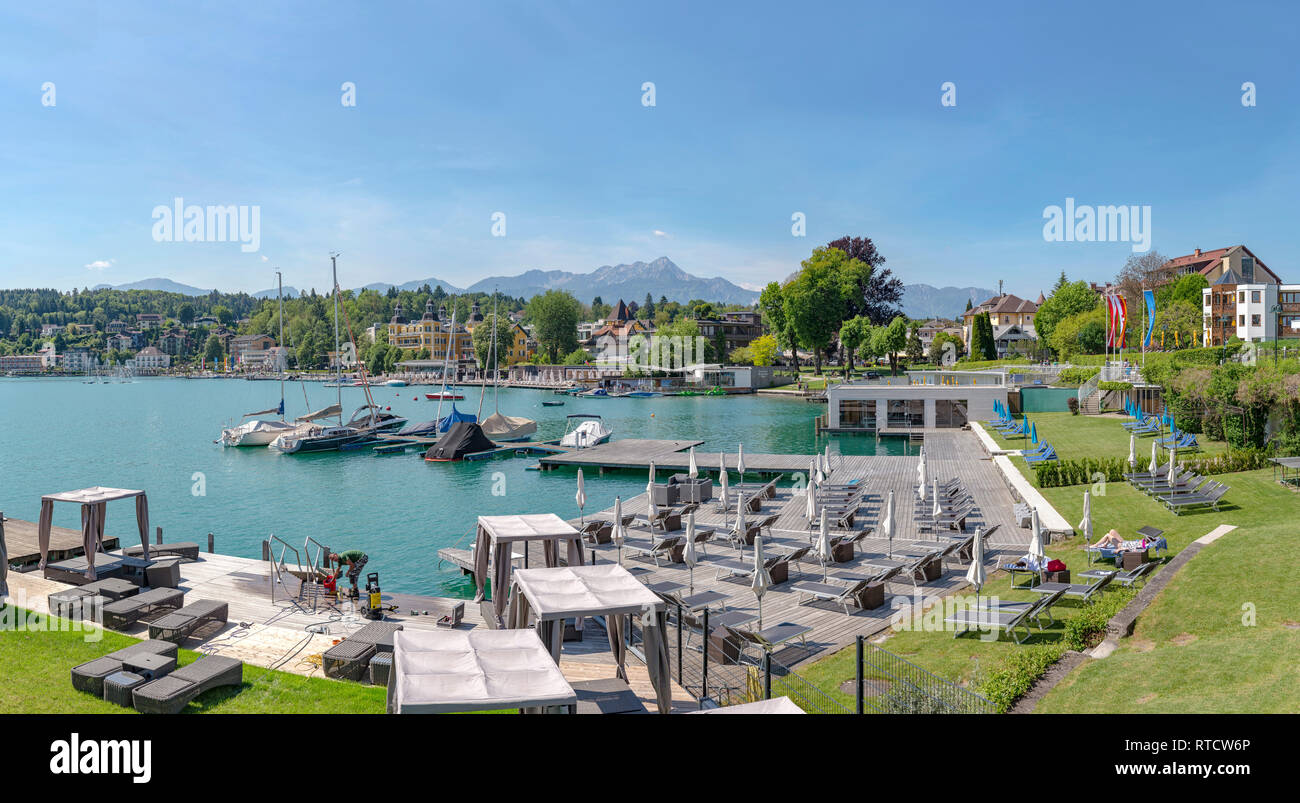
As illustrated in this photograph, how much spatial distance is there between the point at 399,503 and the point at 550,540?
22.5 metres

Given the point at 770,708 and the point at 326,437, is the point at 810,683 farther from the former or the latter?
the point at 326,437

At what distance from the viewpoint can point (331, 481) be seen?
38125 millimetres

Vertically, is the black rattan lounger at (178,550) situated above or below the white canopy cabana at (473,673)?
below

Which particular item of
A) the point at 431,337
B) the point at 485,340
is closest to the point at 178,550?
the point at 485,340

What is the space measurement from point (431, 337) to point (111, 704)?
155167mm

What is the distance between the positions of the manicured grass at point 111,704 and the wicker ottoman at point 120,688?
3.2 inches

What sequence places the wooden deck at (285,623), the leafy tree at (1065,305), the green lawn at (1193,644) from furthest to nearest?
the leafy tree at (1065,305) → the wooden deck at (285,623) → the green lawn at (1193,644)

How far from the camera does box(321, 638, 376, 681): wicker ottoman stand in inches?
395

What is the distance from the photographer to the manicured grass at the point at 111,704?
8820 mm

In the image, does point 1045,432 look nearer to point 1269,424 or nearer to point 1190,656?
point 1269,424

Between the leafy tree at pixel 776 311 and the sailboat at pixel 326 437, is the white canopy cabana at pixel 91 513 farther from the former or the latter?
the leafy tree at pixel 776 311

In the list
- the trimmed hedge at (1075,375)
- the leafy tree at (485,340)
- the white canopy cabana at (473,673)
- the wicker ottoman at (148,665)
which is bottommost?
the wicker ottoman at (148,665)

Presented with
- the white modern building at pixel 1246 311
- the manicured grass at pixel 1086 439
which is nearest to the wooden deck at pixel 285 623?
the manicured grass at pixel 1086 439
